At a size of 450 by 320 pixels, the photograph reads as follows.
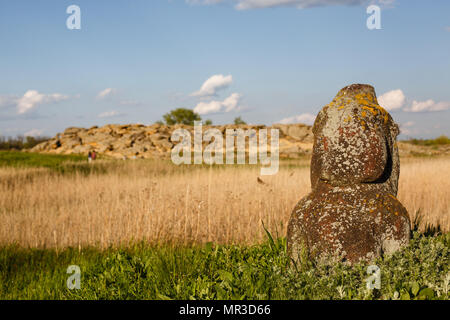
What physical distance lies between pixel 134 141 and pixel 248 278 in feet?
86.9

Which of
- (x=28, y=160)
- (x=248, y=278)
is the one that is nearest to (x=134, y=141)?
(x=28, y=160)

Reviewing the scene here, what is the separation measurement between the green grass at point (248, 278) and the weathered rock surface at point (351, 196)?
0.55ft

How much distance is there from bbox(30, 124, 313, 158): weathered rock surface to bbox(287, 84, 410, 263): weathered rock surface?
851 inches

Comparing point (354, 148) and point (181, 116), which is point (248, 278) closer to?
point (354, 148)

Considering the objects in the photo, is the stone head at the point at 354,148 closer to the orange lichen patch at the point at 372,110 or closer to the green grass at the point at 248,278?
the orange lichen patch at the point at 372,110

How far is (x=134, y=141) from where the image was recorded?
29.0 m

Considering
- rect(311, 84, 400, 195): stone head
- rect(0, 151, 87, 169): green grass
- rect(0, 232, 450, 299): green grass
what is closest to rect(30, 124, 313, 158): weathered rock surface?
rect(0, 151, 87, 169): green grass

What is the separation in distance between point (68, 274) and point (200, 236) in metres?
2.42

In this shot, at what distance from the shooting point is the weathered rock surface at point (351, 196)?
3643 mm

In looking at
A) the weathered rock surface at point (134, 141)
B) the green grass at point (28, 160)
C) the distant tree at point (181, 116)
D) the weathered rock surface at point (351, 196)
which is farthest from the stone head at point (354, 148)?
the distant tree at point (181, 116)

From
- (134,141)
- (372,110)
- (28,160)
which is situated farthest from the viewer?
(134,141)

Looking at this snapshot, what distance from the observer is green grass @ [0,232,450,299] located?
11.1 ft

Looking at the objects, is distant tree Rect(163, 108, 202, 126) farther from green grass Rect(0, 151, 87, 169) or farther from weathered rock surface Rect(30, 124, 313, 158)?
green grass Rect(0, 151, 87, 169)
